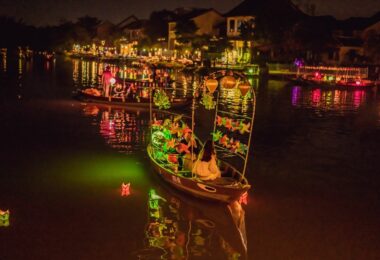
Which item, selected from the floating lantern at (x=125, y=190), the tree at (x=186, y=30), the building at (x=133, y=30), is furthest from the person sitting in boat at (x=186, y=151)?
the building at (x=133, y=30)

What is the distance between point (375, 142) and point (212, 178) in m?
10.3

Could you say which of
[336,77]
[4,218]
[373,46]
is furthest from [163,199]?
[373,46]

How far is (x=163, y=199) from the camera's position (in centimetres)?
1095

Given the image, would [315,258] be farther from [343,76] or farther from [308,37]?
[308,37]

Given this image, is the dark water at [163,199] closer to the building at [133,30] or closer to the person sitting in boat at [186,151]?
the person sitting in boat at [186,151]

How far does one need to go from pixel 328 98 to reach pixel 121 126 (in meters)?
17.9

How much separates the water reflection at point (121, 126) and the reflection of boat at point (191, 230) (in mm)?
5275

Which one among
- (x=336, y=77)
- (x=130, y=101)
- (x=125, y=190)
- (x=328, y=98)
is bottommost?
(x=125, y=190)

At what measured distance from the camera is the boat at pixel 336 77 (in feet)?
135

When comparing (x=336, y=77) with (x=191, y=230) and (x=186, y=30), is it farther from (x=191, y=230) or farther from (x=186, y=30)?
(x=191, y=230)

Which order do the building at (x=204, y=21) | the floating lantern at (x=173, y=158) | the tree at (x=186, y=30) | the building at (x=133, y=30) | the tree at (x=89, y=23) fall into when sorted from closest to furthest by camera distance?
1. the floating lantern at (x=173, y=158)
2. the tree at (x=186, y=30)
3. the building at (x=204, y=21)
4. the building at (x=133, y=30)
5. the tree at (x=89, y=23)

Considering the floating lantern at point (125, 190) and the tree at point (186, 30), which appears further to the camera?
the tree at point (186, 30)

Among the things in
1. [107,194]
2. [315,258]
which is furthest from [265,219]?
[107,194]

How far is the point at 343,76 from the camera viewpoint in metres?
42.7
